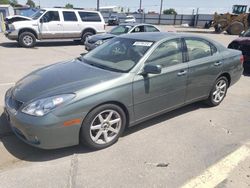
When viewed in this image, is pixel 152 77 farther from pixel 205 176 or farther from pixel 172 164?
pixel 205 176

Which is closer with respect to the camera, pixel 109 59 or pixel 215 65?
pixel 109 59

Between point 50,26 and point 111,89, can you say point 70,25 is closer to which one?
point 50,26

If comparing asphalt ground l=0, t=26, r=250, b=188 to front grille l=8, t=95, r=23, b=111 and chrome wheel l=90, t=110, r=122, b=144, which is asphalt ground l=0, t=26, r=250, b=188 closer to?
chrome wheel l=90, t=110, r=122, b=144

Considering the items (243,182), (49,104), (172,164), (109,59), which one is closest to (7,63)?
(109,59)

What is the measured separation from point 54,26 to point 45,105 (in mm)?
11356

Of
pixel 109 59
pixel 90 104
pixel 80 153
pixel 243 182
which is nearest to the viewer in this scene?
pixel 243 182

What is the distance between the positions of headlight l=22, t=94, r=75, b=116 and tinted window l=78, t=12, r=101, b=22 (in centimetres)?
1218

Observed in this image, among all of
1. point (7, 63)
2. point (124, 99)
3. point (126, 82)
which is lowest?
point (7, 63)

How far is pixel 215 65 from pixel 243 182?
251 cm

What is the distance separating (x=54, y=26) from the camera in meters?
13.5

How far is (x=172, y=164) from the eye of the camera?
129 inches

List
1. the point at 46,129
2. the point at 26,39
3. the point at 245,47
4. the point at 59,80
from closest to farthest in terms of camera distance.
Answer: the point at 46,129 < the point at 59,80 < the point at 245,47 < the point at 26,39

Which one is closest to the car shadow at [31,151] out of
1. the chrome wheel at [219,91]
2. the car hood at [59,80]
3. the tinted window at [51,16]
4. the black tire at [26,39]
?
the car hood at [59,80]

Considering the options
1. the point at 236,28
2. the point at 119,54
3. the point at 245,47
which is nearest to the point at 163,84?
the point at 119,54
